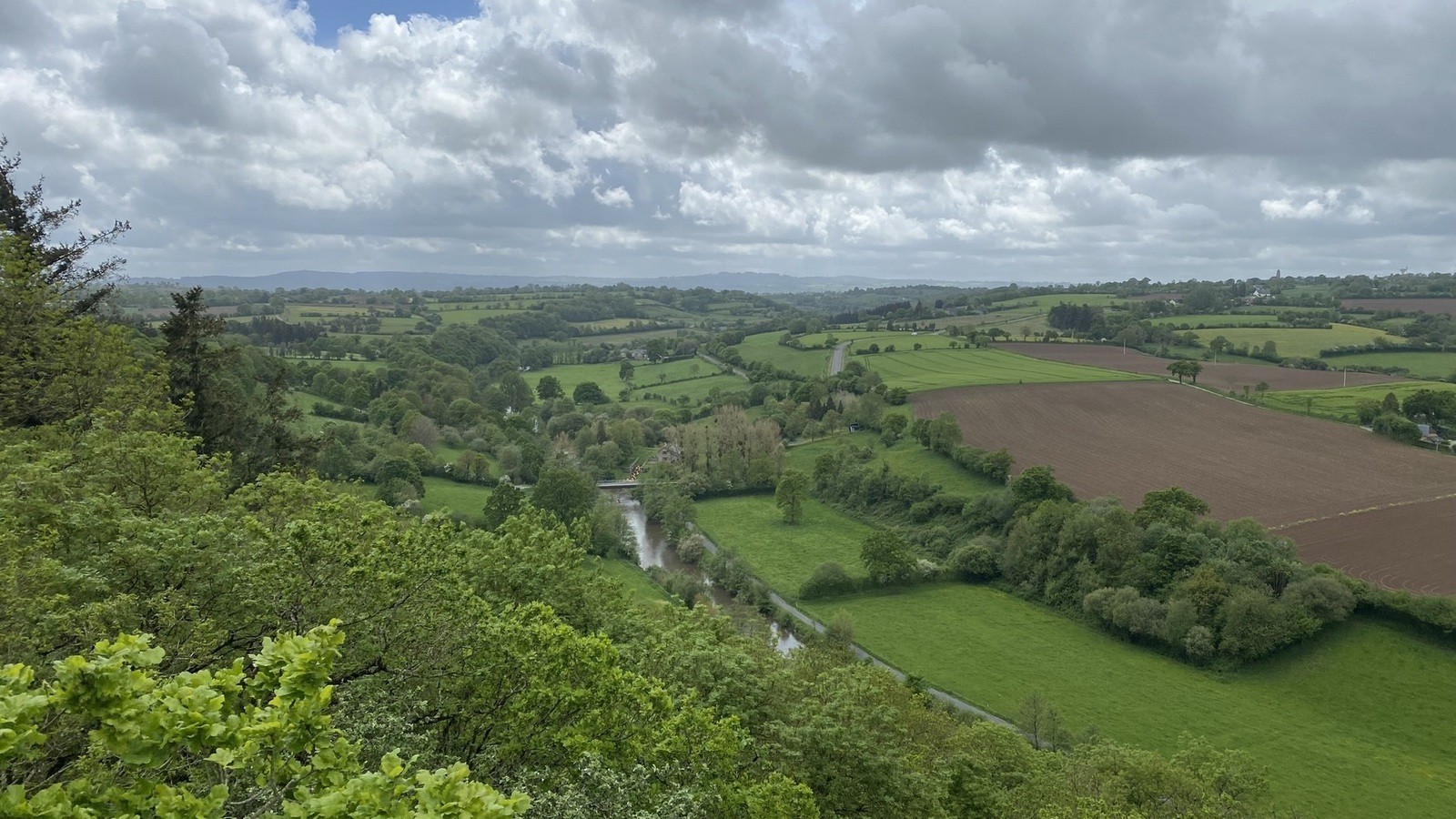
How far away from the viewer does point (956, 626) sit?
2340 inches

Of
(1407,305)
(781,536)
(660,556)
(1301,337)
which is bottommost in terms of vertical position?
(660,556)

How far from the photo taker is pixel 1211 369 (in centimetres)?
11906

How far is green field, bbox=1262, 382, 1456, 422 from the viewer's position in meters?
88.3

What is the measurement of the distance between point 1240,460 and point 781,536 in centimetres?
4772

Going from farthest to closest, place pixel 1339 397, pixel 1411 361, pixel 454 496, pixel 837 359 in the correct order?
1. pixel 837 359
2. pixel 1411 361
3. pixel 1339 397
4. pixel 454 496

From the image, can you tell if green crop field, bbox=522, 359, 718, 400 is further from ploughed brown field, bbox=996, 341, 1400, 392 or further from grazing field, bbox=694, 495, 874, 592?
ploughed brown field, bbox=996, 341, 1400, 392

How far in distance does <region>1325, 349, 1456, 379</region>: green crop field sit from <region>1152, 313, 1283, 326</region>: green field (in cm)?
3004

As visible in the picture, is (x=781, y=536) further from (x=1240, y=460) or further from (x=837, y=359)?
(x=837, y=359)

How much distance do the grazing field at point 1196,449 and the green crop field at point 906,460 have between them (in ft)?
17.4

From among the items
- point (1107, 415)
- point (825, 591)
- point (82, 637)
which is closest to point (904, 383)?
point (1107, 415)

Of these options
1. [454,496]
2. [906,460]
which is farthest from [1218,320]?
[454,496]

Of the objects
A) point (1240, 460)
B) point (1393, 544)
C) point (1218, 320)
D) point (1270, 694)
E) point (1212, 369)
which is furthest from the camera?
point (1218, 320)

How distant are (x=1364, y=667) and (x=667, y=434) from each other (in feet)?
274

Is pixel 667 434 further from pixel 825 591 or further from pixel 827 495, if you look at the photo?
pixel 825 591
